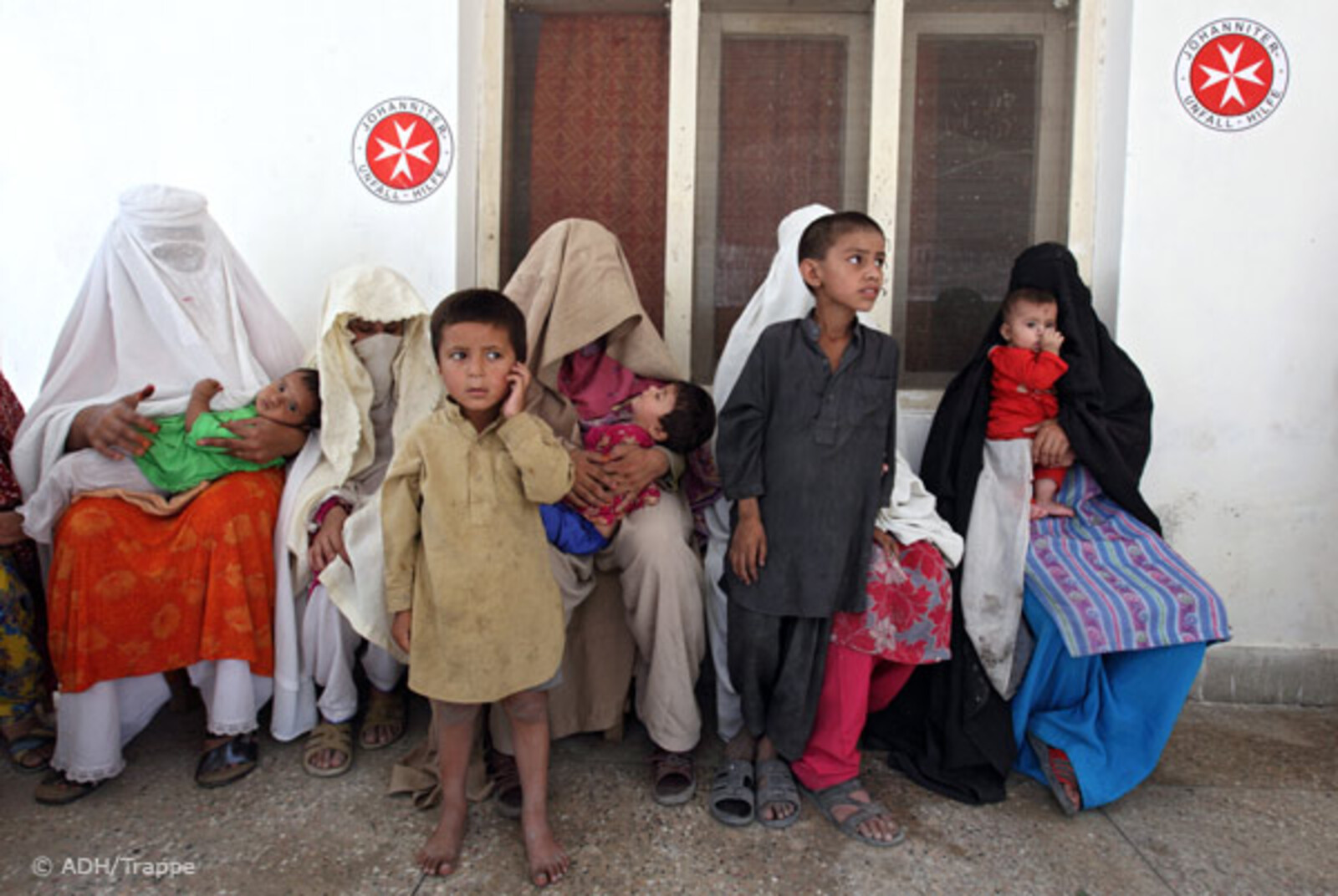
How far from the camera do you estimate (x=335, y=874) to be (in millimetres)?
1974

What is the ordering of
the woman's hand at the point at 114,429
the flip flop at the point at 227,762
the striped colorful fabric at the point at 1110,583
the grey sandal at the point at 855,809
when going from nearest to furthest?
the grey sandal at the point at 855,809, the striped colorful fabric at the point at 1110,583, the flip flop at the point at 227,762, the woman's hand at the point at 114,429

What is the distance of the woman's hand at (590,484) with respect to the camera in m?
2.34

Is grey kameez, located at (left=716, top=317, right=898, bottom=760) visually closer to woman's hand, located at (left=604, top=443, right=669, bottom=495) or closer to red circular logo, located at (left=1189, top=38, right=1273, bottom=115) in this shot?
woman's hand, located at (left=604, top=443, right=669, bottom=495)

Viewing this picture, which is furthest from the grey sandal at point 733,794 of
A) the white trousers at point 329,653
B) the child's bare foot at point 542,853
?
the white trousers at point 329,653

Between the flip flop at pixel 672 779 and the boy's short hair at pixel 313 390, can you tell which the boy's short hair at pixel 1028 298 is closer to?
the flip flop at pixel 672 779

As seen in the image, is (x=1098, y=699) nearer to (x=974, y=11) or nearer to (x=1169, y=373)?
(x=1169, y=373)

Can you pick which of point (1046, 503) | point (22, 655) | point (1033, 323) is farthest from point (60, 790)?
point (1033, 323)

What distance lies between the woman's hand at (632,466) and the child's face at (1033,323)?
1170 mm

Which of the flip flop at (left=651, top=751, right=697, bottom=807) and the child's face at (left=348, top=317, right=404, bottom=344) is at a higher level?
the child's face at (left=348, top=317, right=404, bottom=344)

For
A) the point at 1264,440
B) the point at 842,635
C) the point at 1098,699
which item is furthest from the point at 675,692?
the point at 1264,440

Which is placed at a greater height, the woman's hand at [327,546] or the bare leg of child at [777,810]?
the woman's hand at [327,546]

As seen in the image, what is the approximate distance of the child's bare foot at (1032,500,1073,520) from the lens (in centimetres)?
258

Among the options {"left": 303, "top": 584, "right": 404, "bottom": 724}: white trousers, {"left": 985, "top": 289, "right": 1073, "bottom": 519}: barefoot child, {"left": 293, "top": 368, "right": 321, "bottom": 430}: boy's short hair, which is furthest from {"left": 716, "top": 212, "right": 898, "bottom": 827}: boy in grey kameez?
{"left": 293, "top": 368, "right": 321, "bottom": 430}: boy's short hair

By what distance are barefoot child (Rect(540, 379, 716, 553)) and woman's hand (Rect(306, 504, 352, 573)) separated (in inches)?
22.7
